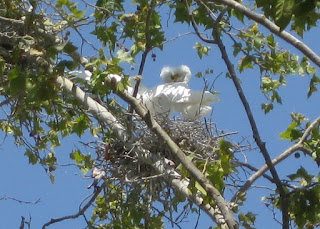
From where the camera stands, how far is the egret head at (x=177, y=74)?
6.23 metres

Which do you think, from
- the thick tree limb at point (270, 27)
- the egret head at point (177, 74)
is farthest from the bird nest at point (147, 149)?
the egret head at point (177, 74)

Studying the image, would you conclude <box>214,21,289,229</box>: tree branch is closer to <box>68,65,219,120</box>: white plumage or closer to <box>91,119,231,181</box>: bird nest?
<box>91,119,231,181</box>: bird nest

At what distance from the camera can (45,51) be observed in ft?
14.9

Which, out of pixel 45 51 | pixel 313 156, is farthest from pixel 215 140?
pixel 45 51

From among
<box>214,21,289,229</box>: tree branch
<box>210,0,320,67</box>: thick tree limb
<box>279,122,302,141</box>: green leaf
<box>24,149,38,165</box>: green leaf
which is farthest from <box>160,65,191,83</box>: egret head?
<box>210,0,320,67</box>: thick tree limb

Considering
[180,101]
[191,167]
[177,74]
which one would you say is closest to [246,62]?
[180,101]

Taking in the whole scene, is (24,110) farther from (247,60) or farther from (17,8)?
(247,60)

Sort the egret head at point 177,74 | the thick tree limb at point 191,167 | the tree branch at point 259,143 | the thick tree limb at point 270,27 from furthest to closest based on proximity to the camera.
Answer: the egret head at point 177,74, the tree branch at point 259,143, the thick tree limb at point 270,27, the thick tree limb at point 191,167

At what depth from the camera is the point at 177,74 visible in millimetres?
6238

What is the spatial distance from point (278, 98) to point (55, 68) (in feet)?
6.03

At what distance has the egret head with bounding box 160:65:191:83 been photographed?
623 cm

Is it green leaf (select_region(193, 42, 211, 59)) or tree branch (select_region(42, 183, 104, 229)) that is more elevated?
green leaf (select_region(193, 42, 211, 59))

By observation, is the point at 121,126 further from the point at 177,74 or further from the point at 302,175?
A: the point at 177,74

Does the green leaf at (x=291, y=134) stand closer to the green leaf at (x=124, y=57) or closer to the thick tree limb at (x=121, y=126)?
the thick tree limb at (x=121, y=126)
